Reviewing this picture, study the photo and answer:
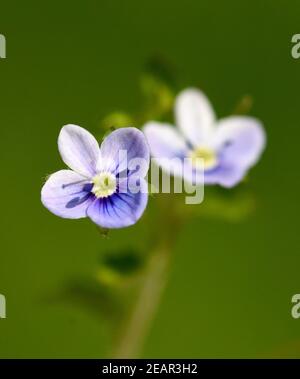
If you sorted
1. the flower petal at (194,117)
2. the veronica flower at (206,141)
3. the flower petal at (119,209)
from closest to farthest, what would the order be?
the flower petal at (119,209) → the veronica flower at (206,141) → the flower petal at (194,117)

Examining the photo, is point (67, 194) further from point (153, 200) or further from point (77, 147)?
point (153, 200)

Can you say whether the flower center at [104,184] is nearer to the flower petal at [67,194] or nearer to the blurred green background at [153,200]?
the flower petal at [67,194]

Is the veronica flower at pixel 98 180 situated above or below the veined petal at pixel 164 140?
below

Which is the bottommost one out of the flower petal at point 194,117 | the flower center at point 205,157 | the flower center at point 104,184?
the flower center at point 104,184

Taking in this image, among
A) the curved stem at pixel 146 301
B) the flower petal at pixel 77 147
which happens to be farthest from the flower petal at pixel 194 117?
the flower petal at pixel 77 147

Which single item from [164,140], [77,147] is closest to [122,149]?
[77,147]

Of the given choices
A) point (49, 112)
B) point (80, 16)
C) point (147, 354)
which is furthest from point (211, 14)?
point (147, 354)
